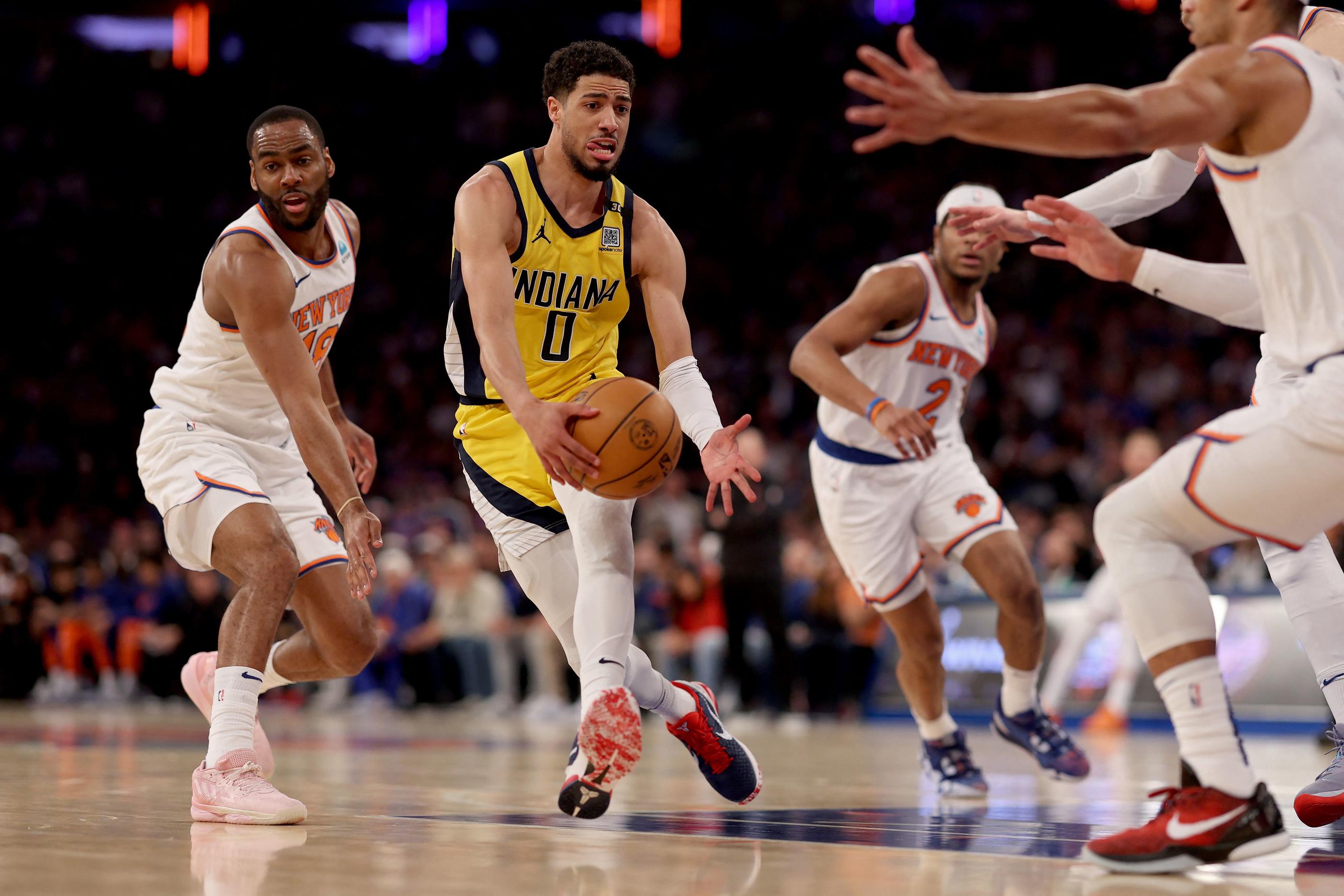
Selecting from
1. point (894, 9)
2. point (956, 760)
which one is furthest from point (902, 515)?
point (894, 9)

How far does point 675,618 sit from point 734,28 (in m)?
13.7

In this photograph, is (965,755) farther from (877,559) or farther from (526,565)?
(526,565)

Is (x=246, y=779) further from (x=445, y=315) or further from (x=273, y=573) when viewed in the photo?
(x=445, y=315)

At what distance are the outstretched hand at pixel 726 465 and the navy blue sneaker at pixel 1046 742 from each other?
7.91 feet

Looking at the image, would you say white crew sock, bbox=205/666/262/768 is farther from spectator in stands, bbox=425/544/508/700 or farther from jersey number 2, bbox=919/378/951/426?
spectator in stands, bbox=425/544/508/700

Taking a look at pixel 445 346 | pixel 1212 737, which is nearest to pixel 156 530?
pixel 445 346

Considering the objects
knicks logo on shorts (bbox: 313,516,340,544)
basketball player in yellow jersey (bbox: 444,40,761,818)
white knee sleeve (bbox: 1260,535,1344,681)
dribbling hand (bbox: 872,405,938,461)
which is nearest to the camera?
basketball player in yellow jersey (bbox: 444,40,761,818)

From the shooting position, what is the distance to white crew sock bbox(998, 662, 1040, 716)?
6312 millimetres

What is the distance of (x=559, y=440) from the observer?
4199 mm

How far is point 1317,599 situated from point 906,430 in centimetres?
143

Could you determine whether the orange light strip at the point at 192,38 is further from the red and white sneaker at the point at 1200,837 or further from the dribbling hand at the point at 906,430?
the red and white sneaker at the point at 1200,837

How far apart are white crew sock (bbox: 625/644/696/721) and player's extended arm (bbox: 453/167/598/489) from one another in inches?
28.4

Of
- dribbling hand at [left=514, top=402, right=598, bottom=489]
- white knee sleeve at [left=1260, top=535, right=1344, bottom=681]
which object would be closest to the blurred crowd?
white knee sleeve at [left=1260, top=535, right=1344, bottom=681]

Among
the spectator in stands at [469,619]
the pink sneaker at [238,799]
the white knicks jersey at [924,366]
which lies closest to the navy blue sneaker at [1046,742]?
the white knicks jersey at [924,366]
